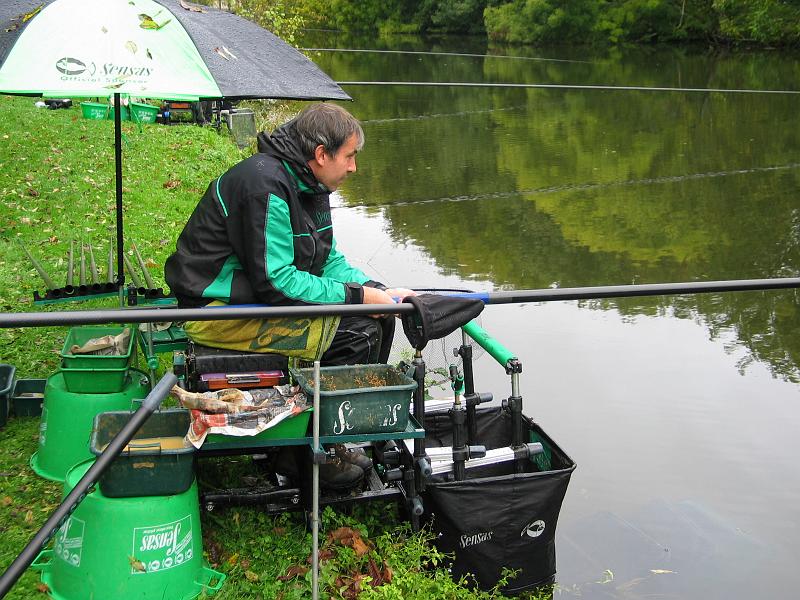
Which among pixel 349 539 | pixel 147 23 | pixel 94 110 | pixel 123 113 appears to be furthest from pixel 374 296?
pixel 123 113

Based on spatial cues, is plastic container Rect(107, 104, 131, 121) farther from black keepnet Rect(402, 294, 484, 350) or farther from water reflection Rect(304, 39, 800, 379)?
black keepnet Rect(402, 294, 484, 350)

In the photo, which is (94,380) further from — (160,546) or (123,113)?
(123,113)

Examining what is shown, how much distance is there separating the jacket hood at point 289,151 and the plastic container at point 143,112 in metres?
10.7

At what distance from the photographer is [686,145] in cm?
1698

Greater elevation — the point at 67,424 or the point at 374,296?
the point at 374,296

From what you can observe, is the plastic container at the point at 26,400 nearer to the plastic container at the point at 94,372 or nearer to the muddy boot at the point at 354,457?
the plastic container at the point at 94,372

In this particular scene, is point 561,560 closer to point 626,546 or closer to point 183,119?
point 626,546

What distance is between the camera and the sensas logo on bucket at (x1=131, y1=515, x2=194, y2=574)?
317 cm

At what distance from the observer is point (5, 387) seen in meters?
4.71

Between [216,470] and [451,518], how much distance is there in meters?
1.07

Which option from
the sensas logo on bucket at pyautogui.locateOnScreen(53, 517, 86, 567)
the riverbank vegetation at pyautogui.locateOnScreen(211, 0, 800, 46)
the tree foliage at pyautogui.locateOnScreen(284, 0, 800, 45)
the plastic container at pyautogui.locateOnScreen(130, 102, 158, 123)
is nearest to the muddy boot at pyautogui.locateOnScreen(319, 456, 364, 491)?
the sensas logo on bucket at pyautogui.locateOnScreen(53, 517, 86, 567)

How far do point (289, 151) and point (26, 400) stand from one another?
80.3 inches

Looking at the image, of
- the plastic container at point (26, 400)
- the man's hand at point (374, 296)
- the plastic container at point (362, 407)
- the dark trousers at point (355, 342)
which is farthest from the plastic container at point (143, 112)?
the plastic container at point (362, 407)

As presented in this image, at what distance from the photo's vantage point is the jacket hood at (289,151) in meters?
3.65
